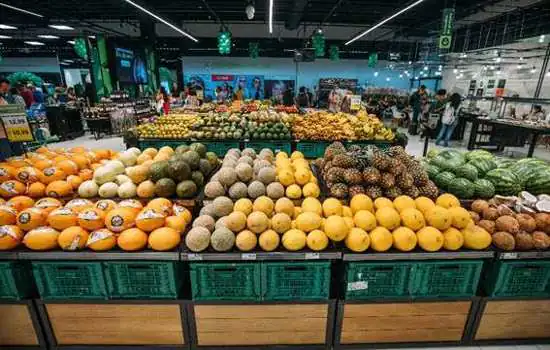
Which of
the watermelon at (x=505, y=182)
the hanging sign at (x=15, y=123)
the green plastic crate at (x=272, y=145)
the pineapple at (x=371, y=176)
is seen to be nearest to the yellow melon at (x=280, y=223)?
the pineapple at (x=371, y=176)

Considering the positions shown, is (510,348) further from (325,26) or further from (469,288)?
(325,26)

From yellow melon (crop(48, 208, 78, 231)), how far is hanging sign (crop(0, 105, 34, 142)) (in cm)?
160

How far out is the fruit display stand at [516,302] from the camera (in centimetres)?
237

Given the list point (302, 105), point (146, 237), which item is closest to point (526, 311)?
point (146, 237)

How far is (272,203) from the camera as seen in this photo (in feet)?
8.05

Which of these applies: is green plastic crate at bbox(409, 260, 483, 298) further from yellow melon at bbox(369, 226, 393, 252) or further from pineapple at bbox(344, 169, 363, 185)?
pineapple at bbox(344, 169, 363, 185)

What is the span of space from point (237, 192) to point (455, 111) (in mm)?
11317

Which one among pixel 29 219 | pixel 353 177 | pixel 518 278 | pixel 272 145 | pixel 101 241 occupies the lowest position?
pixel 518 278

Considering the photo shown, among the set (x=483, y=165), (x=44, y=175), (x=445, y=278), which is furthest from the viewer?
(x=483, y=165)

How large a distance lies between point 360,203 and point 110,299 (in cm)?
213

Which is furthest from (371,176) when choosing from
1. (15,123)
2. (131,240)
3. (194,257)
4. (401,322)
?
(15,123)

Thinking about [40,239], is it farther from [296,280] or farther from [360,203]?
[360,203]

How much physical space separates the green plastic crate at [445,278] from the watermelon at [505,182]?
41.0 inches

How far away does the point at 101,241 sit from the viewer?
218cm
